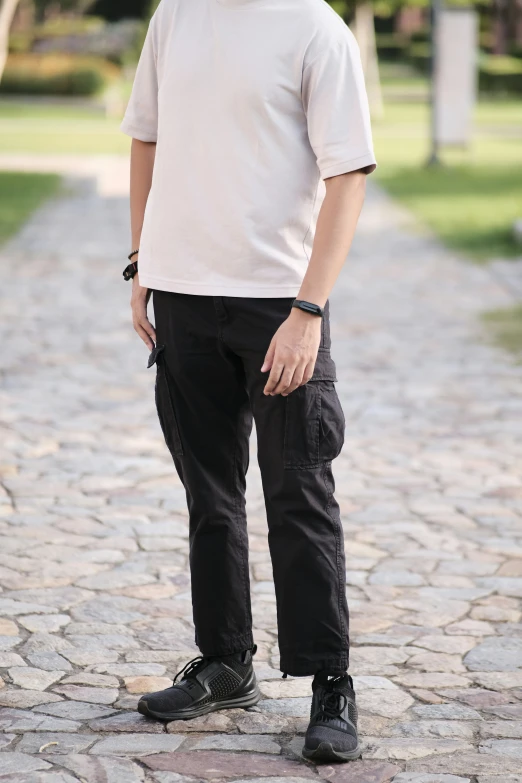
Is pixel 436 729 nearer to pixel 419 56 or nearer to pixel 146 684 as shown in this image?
pixel 146 684

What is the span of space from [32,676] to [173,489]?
2.09m

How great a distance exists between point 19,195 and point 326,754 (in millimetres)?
14669

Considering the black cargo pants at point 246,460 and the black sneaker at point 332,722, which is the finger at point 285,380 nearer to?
the black cargo pants at point 246,460

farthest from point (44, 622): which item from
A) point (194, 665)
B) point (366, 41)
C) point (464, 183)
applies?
point (366, 41)

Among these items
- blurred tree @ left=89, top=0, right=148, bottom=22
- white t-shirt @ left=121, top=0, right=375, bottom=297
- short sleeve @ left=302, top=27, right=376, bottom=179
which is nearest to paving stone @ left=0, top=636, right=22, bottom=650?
white t-shirt @ left=121, top=0, right=375, bottom=297

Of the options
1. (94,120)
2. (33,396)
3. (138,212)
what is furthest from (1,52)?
(138,212)

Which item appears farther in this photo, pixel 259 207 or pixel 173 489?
pixel 173 489

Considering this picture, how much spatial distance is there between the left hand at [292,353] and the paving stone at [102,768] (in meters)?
0.96

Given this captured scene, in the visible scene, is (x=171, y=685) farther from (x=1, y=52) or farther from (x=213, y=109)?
(x=1, y=52)

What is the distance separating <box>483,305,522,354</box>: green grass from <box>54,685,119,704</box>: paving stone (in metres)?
5.63

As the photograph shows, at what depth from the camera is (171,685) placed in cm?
360

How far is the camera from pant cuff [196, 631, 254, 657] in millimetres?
3387

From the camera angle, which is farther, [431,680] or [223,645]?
[431,680]

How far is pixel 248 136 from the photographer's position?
117 inches
